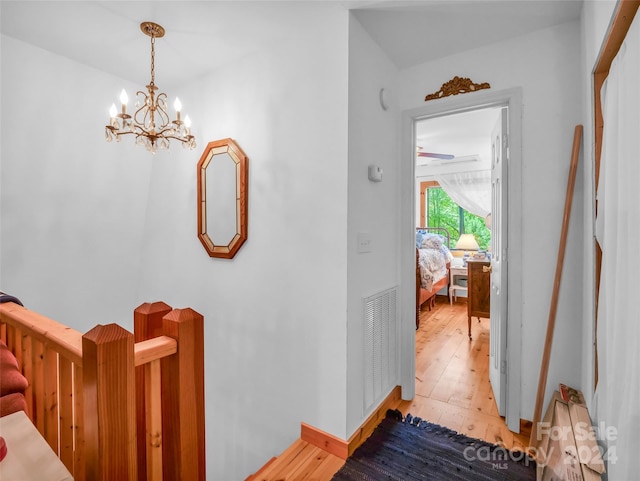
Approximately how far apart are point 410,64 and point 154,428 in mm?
2544

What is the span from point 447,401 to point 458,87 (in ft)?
7.22

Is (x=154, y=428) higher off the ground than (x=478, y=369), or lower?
higher

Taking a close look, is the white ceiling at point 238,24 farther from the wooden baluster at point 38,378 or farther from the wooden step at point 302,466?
the wooden step at point 302,466

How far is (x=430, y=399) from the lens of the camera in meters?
2.36

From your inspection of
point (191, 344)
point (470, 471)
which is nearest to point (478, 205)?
point (470, 471)

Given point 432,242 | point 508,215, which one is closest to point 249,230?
point 508,215

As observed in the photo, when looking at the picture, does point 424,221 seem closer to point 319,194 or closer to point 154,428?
point 319,194

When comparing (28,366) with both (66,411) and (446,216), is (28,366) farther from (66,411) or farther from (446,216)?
(446,216)

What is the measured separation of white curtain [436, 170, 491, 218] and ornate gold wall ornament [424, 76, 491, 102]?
3.79 m

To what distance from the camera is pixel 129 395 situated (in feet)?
2.64

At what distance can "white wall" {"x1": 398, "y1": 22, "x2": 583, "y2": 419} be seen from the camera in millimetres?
1849

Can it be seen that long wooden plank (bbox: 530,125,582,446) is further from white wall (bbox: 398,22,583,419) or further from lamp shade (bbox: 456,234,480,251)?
lamp shade (bbox: 456,234,480,251)

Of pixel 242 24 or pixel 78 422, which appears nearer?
pixel 78 422

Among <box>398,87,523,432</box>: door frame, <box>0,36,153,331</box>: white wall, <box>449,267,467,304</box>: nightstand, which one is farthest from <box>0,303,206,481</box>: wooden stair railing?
<box>449,267,467,304</box>: nightstand
